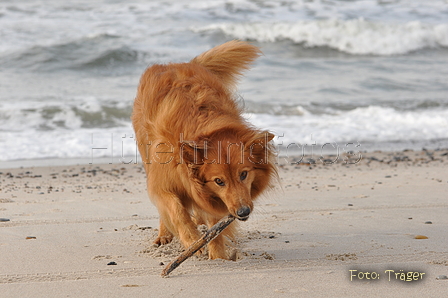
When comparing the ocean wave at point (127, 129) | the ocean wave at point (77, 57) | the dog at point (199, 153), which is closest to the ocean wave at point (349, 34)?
the ocean wave at point (77, 57)

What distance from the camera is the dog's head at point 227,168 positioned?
3490 mm

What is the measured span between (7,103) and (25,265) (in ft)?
30.6

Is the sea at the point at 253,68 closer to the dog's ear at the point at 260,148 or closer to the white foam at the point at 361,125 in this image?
the white foam at the point at 361,125

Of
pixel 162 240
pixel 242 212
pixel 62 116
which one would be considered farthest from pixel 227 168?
pixel 62 116

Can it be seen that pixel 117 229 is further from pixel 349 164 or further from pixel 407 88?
pixel 407 88

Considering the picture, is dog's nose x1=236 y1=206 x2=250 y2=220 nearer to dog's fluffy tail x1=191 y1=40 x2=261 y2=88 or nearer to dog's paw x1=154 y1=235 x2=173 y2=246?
dog's paw x1=154 y1=235 x2=173 y2=246

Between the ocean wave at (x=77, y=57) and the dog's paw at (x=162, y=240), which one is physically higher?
the ocean wave at (x=77, y=57)

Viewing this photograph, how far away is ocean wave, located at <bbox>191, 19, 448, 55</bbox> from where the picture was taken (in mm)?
21203

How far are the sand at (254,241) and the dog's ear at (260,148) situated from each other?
80 cm

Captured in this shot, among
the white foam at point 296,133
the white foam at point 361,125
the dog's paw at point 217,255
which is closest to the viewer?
the dog's paw at point 217,255

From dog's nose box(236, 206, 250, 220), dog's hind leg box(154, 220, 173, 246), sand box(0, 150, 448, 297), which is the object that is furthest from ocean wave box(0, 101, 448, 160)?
dog's nose box(236, 206, 250, 220)

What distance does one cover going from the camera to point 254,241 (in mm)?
4625

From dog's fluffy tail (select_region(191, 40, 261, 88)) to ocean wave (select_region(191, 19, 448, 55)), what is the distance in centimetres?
1610

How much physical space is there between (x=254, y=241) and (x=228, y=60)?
6.22 feet
